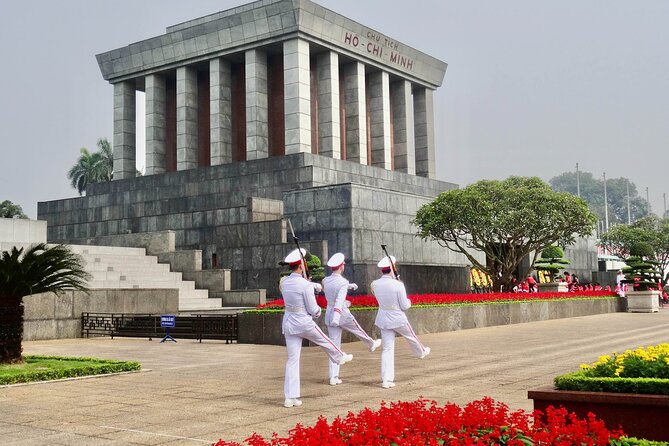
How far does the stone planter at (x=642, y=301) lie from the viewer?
3522 centimetres

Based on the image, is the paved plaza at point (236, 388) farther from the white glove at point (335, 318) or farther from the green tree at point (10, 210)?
the green tree at point (10, 210)

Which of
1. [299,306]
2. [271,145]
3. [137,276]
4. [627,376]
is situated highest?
[271,145]

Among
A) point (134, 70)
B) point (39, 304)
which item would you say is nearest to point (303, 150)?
point (134, 70)

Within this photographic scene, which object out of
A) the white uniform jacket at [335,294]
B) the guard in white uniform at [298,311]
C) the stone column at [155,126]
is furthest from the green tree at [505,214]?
the stone column at [155,126]

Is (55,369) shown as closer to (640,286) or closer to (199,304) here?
(199,304)

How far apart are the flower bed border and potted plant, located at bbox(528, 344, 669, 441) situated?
38.1 ft

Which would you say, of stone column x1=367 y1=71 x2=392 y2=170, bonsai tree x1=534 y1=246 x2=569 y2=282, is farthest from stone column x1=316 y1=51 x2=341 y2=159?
bonsai tree x1=534 y1=246 x2=569 y2=282

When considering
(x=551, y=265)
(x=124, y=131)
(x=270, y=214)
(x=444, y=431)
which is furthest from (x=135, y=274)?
(x=444, y=431)

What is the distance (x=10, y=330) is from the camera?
550 inches

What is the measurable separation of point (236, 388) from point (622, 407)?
19.9ft

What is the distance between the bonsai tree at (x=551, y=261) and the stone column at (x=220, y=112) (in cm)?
1915

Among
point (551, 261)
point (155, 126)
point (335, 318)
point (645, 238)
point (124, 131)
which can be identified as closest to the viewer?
point (335, 318)

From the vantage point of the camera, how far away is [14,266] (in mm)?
14117

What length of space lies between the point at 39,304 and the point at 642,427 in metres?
18.8
